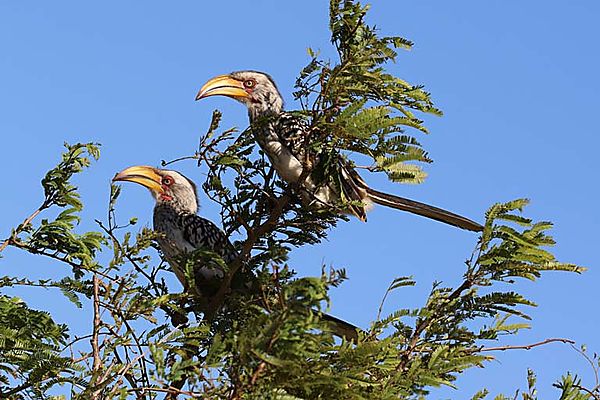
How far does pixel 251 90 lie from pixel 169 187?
0.85 meters

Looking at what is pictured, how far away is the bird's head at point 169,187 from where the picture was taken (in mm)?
5375

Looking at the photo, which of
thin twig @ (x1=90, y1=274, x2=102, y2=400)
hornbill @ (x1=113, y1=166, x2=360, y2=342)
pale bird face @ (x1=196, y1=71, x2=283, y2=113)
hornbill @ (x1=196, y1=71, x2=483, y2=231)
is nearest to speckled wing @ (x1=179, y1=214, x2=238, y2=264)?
hornbill @ (x1=113, y1=166, x2=360, y2=342)

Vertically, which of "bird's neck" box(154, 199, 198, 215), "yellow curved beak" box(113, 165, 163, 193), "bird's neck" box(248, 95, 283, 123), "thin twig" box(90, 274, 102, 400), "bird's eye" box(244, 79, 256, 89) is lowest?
"thin twig" box(90, 274, 102, 400)

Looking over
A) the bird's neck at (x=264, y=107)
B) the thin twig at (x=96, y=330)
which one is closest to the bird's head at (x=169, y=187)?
the bird's neck at (x=264, y=107)

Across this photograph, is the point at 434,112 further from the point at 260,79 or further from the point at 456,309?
the point at 260,79

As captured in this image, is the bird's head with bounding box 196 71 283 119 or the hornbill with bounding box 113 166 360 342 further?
the bird's head with bounding box 196 71 283 119

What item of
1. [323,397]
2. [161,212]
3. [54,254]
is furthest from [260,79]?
[323,397]

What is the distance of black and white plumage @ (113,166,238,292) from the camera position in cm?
494

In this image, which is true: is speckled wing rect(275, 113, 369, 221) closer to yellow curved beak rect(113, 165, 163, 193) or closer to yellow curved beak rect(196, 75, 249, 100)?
yellow curved beak rect(196, 75, 249, 100)

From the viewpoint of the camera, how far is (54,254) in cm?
360

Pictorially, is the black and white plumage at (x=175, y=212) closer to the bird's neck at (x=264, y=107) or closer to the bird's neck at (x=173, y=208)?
the bird's neck at (x=173, y=208)

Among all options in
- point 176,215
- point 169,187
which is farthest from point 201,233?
point 169,187

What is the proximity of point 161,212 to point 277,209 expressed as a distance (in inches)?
62.3

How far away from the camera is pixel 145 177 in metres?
5.37
